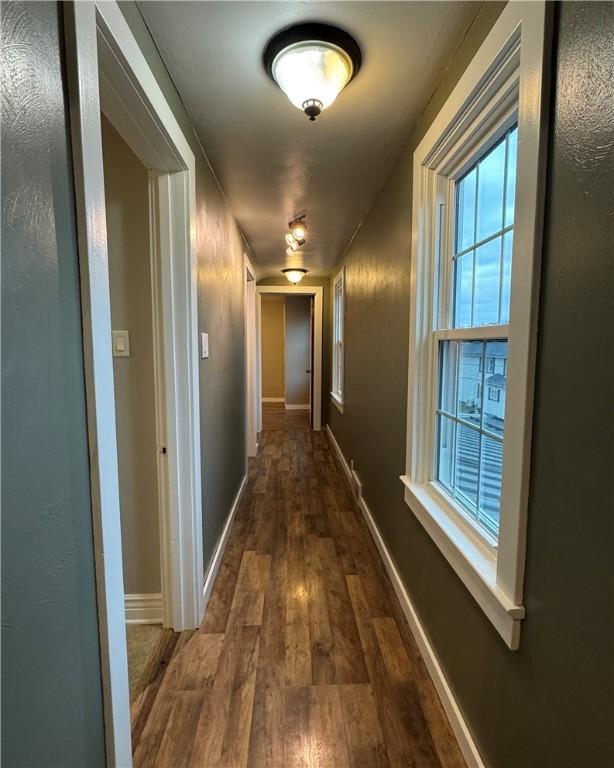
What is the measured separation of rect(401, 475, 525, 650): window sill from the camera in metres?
0.93

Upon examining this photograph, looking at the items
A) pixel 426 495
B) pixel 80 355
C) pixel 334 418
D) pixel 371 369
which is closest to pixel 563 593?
pixel 426 495

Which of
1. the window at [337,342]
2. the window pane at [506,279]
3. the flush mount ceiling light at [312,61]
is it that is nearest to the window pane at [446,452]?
the window pane at [506,279]

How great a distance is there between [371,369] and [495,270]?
1.47 m

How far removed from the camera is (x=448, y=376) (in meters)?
1.57

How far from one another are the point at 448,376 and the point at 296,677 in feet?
4.53

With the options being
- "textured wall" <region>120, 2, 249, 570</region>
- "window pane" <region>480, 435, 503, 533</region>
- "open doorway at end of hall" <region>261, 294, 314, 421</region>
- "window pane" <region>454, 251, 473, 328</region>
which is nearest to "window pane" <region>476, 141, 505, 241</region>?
"window pane" <region>454, 251, 473, 328</region>

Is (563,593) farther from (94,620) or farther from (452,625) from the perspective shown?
(94,620)

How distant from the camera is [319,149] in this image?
1833 mm

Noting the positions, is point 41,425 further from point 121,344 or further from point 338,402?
point 338,402

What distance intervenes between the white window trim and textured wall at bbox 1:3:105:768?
1005mm

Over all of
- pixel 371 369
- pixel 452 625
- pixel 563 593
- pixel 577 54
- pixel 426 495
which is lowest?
pixel 452 625

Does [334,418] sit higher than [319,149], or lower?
lower

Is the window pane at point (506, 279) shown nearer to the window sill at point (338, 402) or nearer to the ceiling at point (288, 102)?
the ceiling at point (288, 102)

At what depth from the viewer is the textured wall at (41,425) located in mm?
570
